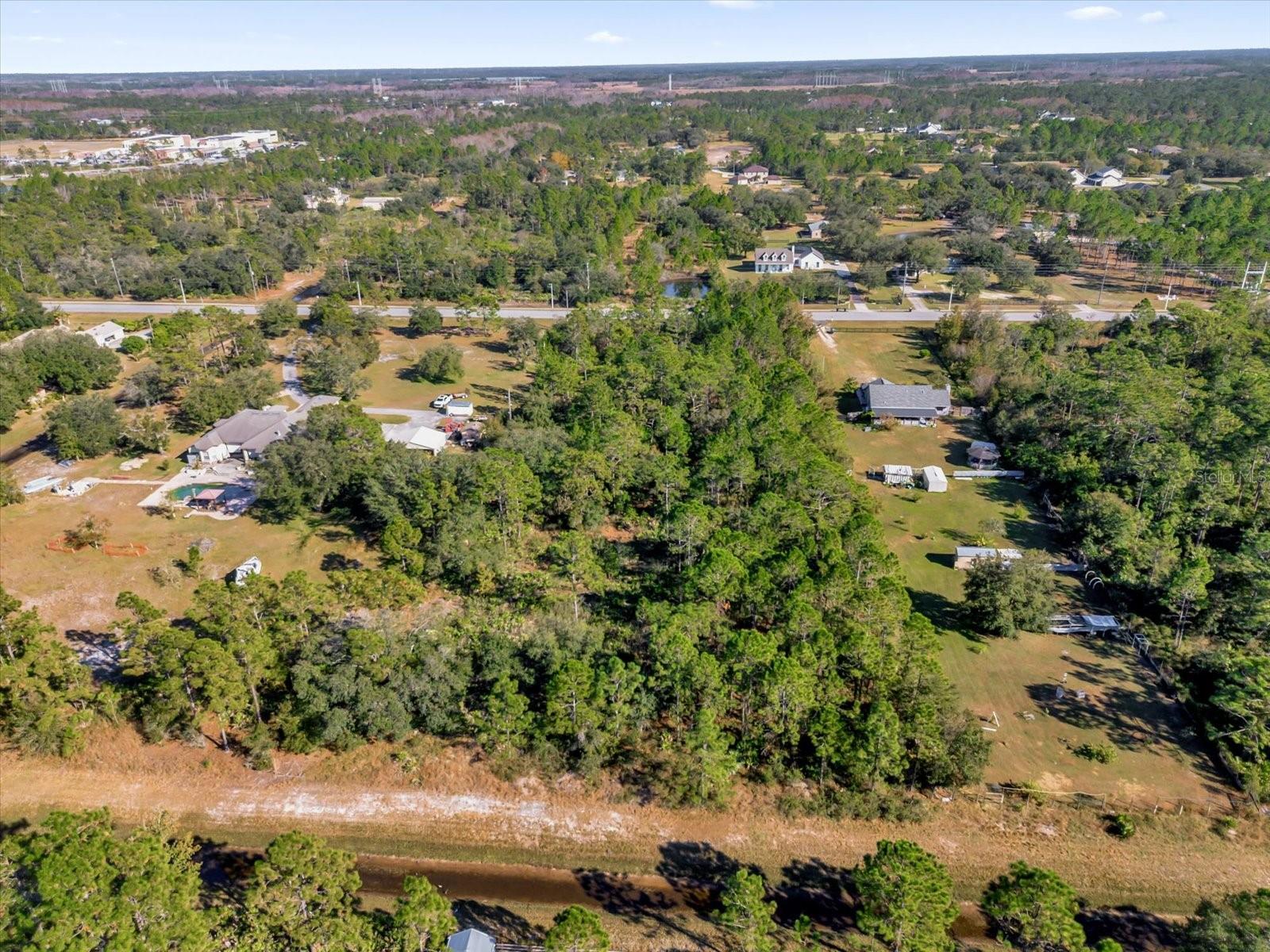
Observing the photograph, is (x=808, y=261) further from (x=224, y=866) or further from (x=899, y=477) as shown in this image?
(x=224, y=866)

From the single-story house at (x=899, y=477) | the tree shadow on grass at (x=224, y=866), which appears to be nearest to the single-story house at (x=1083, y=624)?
the single-story house at (x=899, y=477)

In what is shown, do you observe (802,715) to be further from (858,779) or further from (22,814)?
(22,814)

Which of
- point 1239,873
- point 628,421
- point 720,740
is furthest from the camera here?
point 628,421

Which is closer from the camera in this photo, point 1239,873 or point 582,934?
point 582,934

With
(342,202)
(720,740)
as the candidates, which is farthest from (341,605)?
(342,202)

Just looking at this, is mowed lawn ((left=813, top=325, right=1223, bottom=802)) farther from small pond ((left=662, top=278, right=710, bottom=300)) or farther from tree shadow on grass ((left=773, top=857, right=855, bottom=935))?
small pond ((left=662, top=278, right=710, bottom=300))

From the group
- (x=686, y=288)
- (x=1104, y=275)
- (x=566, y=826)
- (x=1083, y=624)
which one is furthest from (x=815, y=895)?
(x=1104, y=275)
